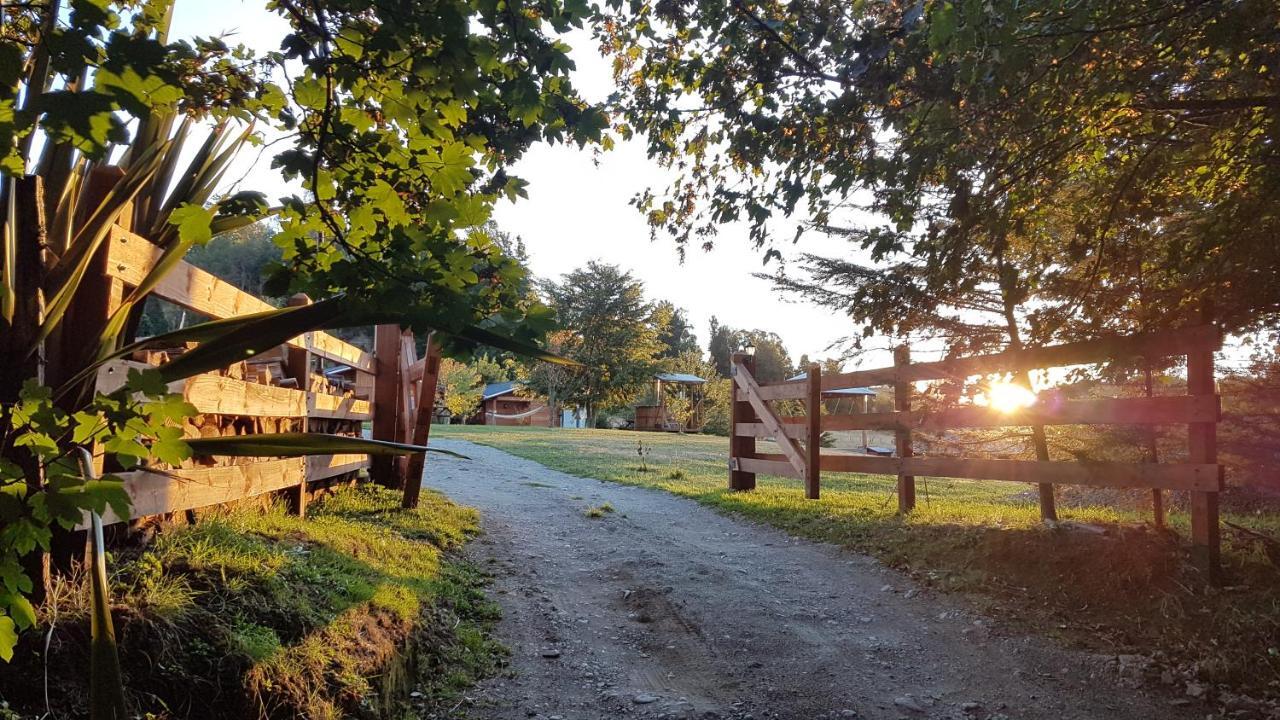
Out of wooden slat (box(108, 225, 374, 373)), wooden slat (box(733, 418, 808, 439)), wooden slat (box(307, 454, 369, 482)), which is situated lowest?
wooden slat (box(307, 454, 369, 482))

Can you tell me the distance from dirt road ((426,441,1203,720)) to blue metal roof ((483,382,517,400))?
47538mm

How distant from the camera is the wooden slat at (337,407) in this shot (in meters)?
5.91

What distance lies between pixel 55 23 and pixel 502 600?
420 cm

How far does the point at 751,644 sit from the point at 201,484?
3137 mm

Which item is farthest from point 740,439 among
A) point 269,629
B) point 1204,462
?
point 269,629

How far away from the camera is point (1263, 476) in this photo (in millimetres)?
7539

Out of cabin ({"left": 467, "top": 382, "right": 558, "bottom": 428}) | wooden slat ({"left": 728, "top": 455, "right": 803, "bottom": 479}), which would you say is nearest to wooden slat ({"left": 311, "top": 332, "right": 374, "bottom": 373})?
wooden slat ({"left": 728, "top": 455, "right": 803, "bottom": 479})

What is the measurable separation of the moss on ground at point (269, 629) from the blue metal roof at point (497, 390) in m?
49.4

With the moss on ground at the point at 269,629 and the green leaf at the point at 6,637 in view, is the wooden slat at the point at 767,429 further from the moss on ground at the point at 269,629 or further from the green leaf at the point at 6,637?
the green leaf at the point at 6,637

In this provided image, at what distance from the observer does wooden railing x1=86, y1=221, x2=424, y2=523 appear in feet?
9.66

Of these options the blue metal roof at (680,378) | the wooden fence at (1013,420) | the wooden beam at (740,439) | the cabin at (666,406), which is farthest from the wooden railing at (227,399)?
the blue metal roof at (680,378)

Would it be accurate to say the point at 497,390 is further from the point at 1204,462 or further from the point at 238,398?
the point at 1204,462

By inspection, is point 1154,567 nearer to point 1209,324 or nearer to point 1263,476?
point 1209,324

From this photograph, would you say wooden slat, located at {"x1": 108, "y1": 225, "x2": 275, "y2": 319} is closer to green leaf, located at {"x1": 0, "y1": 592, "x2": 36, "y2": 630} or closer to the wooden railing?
the wooden railing
